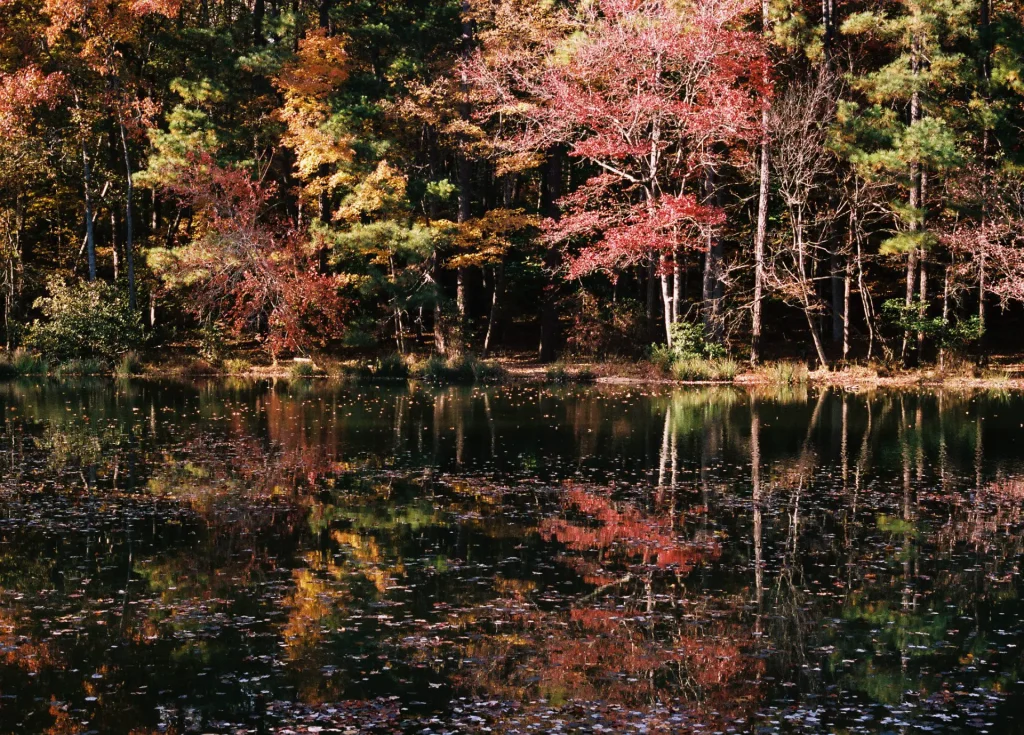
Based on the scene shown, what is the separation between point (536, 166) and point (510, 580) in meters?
26.9

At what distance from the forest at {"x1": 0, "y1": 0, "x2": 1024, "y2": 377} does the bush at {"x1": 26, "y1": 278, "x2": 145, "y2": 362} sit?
9 centimetres

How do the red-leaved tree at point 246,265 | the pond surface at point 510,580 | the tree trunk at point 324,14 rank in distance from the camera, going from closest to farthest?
Answer: 1. the pond surface at point 510,580
2. the red-leaved tree at point 246,265
3. the tree trunk at point 324,14

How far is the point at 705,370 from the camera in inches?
1323

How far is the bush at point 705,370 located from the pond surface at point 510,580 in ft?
34.8

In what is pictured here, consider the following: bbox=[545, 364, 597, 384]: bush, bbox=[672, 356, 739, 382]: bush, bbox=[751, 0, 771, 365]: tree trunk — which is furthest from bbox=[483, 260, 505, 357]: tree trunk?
bbox=[751, 0, 771, 365]: tree trunk

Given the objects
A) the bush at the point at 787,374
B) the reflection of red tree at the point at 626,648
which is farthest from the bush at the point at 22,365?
the reflection of red tree at the point at 626,648

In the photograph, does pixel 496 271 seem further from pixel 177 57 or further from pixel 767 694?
pixel 767 694

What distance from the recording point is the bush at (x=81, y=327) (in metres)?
35.8

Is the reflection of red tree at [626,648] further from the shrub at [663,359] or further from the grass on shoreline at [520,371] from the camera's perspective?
the shrub at [663,359]

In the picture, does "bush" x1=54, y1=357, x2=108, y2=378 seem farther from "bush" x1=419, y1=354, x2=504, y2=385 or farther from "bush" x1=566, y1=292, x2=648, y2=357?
"bush" x1=566, y1=292, x2=648, y2=357

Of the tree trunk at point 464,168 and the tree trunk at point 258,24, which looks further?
the tree trunk at point 258,24

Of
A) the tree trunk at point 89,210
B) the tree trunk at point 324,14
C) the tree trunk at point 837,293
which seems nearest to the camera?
the tree trunk at point 837,293

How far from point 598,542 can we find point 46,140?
102ft

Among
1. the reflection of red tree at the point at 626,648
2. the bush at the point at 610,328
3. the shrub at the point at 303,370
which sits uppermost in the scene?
the bush at the point at 610,328
